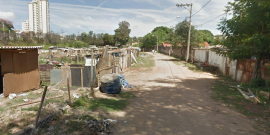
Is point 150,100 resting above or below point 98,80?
below

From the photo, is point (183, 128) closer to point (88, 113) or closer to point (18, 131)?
point (88, 113)

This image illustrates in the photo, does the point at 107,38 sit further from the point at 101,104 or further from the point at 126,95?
the point at 101,104

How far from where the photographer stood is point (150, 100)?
7746mm

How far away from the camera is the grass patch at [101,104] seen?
6.33 metres

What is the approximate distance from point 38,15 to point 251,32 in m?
69.9

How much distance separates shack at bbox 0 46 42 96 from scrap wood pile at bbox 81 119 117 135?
5.03 meters

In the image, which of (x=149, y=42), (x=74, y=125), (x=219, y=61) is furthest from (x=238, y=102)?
(x=149, y=42)

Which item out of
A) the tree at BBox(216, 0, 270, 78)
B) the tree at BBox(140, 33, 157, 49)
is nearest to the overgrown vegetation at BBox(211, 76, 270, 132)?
the tree at BBox(216, 0, 270, 78)

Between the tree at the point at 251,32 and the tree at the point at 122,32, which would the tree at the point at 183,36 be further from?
the tree at the point at 122,32

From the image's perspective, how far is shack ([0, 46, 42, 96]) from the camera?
7645 mm

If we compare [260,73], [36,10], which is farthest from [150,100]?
[36,10]

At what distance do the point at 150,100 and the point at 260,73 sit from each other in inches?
271

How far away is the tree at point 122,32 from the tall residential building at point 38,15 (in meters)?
25.4

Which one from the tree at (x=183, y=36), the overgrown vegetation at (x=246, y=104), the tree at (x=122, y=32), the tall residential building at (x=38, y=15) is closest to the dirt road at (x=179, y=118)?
the overgrown vegetation at (x=246, y=104)
